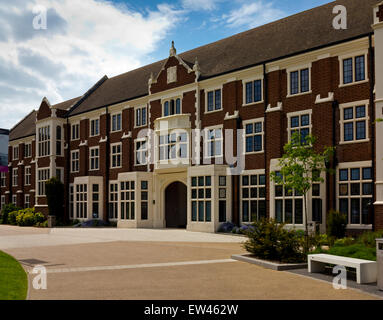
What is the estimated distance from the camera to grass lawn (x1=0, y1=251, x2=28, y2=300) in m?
8.52

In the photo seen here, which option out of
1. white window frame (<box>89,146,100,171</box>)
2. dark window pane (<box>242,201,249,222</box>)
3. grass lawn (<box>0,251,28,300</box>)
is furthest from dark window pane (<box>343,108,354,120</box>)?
white window frame (<box>89,146,100,171</box>)

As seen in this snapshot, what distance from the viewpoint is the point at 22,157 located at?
51.1m

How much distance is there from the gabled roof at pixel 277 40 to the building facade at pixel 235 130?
0.10 m

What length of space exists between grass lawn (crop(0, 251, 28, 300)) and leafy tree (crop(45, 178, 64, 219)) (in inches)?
1067

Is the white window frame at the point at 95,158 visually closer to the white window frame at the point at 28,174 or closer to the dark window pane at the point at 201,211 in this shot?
the white window frame at the point at 28,174

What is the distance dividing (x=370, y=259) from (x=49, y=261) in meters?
9.07

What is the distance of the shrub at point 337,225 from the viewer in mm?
20500

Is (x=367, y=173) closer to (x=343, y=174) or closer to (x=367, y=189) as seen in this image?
(x=367, y=189)

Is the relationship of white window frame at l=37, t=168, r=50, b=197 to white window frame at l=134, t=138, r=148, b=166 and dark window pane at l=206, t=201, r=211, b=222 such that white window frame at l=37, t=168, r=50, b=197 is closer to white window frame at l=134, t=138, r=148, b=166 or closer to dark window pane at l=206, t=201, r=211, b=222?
white window frame at l=134, t=138, r=148, b=166

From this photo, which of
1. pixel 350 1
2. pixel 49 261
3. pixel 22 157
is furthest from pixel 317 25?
pixel 22 157

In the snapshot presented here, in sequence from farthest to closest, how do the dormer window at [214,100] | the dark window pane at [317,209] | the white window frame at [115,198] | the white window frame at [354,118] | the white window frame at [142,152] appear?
the white window frame at [115,198]
the white window frame at [142,152]
the dormer window at [214,100]
the dark window pane at [317,209]
the white window frame at [354,118]

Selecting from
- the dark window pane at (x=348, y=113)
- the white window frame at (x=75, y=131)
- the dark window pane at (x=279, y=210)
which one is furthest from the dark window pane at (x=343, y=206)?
the white window frame at (x=75, y=131)
